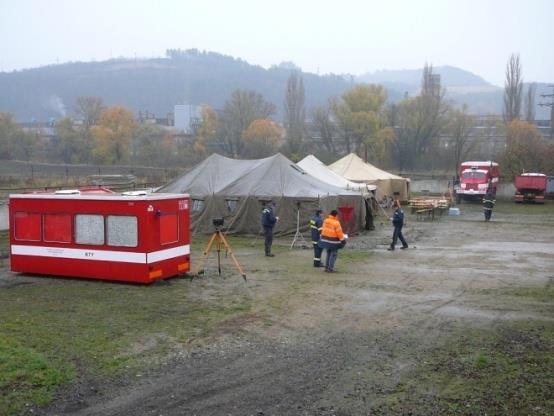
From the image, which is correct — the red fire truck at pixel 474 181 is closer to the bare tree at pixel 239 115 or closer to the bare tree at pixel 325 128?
the bare tree at pixel 325 128

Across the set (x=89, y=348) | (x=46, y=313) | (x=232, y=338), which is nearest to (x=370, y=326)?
(x=232, y=338)

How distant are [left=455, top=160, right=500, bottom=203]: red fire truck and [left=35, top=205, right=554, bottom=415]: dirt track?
23211 millimetres

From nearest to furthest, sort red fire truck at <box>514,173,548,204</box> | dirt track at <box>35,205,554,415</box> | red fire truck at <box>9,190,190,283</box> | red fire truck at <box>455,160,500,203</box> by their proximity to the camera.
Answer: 1. dirt track at <box>35,205,554,415</box>
2. red fire truck at <box>9,190,190,283</box>
3. red fire truck at <box>514,173,548,204</box>
4. red fire truck at <box>455,160,500,203</box>

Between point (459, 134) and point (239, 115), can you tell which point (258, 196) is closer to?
point (459, 134)

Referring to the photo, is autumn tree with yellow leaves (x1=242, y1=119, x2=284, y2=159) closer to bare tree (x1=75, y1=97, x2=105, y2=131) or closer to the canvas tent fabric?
bare tree (x1=75, y1=97, x2=105, y2=131)

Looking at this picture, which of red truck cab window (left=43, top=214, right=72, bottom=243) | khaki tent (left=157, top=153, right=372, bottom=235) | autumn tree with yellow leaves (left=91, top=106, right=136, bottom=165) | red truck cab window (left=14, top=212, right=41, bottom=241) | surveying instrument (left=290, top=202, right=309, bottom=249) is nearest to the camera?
red truck cab window (left=43, top=214, right=72, bottom=243)

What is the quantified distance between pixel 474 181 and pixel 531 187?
12.0 ft

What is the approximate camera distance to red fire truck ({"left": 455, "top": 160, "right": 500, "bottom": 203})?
43.2 metres

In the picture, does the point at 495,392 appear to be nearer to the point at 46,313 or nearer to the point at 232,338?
the point at 232,338

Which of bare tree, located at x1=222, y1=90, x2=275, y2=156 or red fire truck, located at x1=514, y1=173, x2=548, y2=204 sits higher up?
bare tree, located at x1=222, y1=90, x2=275, y2=156

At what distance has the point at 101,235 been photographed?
14641 mm

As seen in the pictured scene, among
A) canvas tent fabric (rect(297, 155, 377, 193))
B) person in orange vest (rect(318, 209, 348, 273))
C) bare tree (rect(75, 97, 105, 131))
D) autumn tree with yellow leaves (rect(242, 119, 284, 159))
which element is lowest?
person in orange vest (rect(318, 209, 348, 273))

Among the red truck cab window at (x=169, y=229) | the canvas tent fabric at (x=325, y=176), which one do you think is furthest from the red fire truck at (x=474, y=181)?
the red truck cab window at (x=169, y=229)

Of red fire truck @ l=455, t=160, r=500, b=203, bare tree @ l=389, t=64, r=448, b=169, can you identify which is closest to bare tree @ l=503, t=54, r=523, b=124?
bare tree @ l=389, t=64, r=448, b=169
